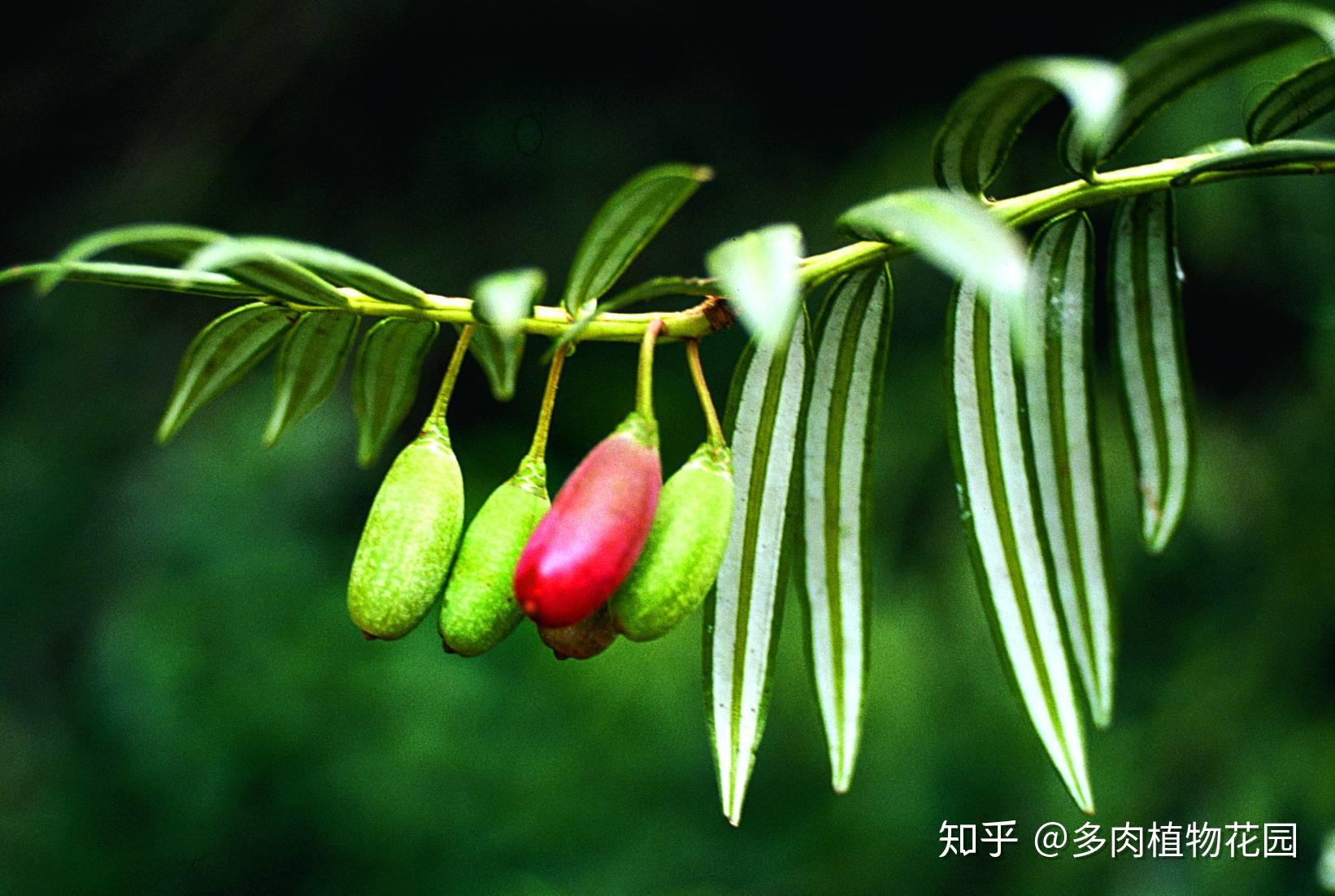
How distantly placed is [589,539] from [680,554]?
2.1 inches

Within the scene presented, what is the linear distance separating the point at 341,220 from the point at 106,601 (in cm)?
107

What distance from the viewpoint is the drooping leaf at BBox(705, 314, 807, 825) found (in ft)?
2.16

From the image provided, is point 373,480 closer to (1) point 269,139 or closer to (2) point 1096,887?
(1) point 269,139

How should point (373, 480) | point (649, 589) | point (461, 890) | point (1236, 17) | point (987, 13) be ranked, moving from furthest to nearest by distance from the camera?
point (373, 480)
point (987, 13)
point (461, 890)
point (649, 589)
point (1236, 17)

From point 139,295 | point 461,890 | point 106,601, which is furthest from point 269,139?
point 461,890

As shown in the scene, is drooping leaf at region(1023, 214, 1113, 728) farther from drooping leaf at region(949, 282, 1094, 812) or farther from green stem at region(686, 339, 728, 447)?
green stem at region(686, 339, 728, 447)

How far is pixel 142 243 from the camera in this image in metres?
0.51

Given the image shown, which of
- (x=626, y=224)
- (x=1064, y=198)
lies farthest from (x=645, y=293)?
(x=1064, y=198)

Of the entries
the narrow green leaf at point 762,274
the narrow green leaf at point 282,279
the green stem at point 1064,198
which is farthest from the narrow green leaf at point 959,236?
the narrow green leaf at point 282,279

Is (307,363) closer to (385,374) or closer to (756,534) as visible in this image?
(385,374)

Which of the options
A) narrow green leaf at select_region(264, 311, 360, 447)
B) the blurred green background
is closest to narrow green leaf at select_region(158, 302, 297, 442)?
narrow green leaf at select_region(264, 311, 360, 447)

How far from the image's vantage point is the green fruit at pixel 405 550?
2.05 feet

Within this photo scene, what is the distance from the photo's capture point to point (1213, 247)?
2178 millimetres

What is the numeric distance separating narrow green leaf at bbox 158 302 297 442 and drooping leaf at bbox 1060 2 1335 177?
0.44 meters
